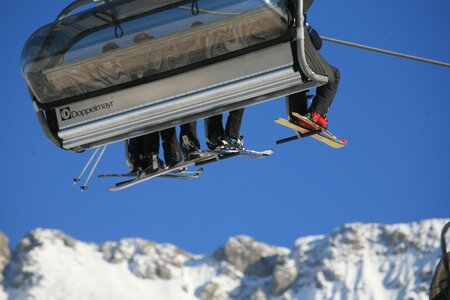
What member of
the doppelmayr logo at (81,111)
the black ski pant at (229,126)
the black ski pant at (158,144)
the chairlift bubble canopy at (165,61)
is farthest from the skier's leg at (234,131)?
the doppelmayr logo at (81,111)

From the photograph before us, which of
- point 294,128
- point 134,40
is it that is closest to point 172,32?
point 134,40

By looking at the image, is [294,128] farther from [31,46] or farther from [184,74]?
[31,46]

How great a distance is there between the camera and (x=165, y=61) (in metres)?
13.8

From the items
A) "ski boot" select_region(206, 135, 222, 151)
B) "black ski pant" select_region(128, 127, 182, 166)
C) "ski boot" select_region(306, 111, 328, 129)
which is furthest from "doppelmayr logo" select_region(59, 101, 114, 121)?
"ski boot" select_region(306, 111, 328, 129)

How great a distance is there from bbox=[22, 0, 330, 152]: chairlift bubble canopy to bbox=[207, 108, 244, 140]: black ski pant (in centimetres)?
175

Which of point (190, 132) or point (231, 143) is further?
point (190, 132)

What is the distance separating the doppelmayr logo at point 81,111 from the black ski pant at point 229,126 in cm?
213

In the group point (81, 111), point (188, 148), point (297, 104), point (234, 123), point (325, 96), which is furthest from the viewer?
point (188, 148)

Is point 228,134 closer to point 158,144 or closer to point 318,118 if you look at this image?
point 158,144

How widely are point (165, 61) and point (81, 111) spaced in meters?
1.40

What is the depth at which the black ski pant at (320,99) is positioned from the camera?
1501 cm

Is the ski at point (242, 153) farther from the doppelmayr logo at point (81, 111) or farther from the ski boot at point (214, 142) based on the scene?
the doppelmayr logo at point (81, 111)

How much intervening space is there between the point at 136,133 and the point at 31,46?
1732 millimetres

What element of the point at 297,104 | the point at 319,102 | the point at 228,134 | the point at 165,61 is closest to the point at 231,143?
the point at 228,134
